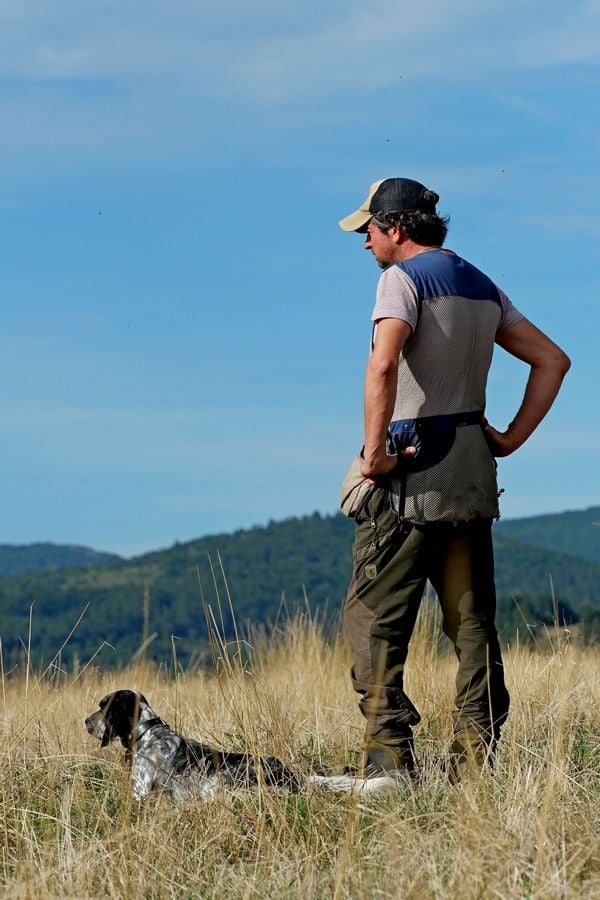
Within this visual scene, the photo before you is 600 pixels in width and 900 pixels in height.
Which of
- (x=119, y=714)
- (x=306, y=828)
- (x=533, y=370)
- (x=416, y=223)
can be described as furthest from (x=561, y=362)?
(x=119, y=714)

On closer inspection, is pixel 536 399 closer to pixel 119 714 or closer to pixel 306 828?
pixel 306 828

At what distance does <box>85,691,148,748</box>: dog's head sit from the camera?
196 inches

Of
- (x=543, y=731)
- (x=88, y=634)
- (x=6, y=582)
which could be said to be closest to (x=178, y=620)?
(x=88, y=634)

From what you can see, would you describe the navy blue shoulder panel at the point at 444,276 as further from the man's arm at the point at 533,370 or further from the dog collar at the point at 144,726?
the dog collar at the point at 144,726

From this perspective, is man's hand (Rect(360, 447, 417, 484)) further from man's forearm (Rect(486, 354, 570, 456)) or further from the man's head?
the man's head

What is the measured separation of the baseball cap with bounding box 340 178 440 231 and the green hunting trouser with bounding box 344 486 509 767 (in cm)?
114

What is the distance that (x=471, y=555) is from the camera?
4809 millimetres

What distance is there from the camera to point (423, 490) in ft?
15.3

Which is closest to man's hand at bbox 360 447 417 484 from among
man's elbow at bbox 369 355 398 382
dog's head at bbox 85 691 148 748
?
man's elbow at bbox 369 355 398 382

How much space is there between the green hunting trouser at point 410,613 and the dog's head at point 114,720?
1.00m

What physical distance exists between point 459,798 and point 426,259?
2.10m

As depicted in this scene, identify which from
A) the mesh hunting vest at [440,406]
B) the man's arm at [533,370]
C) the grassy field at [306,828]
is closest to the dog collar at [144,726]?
the grassy field at [306,828]

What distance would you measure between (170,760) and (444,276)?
7.35 ft

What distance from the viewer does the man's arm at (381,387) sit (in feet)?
14.5
